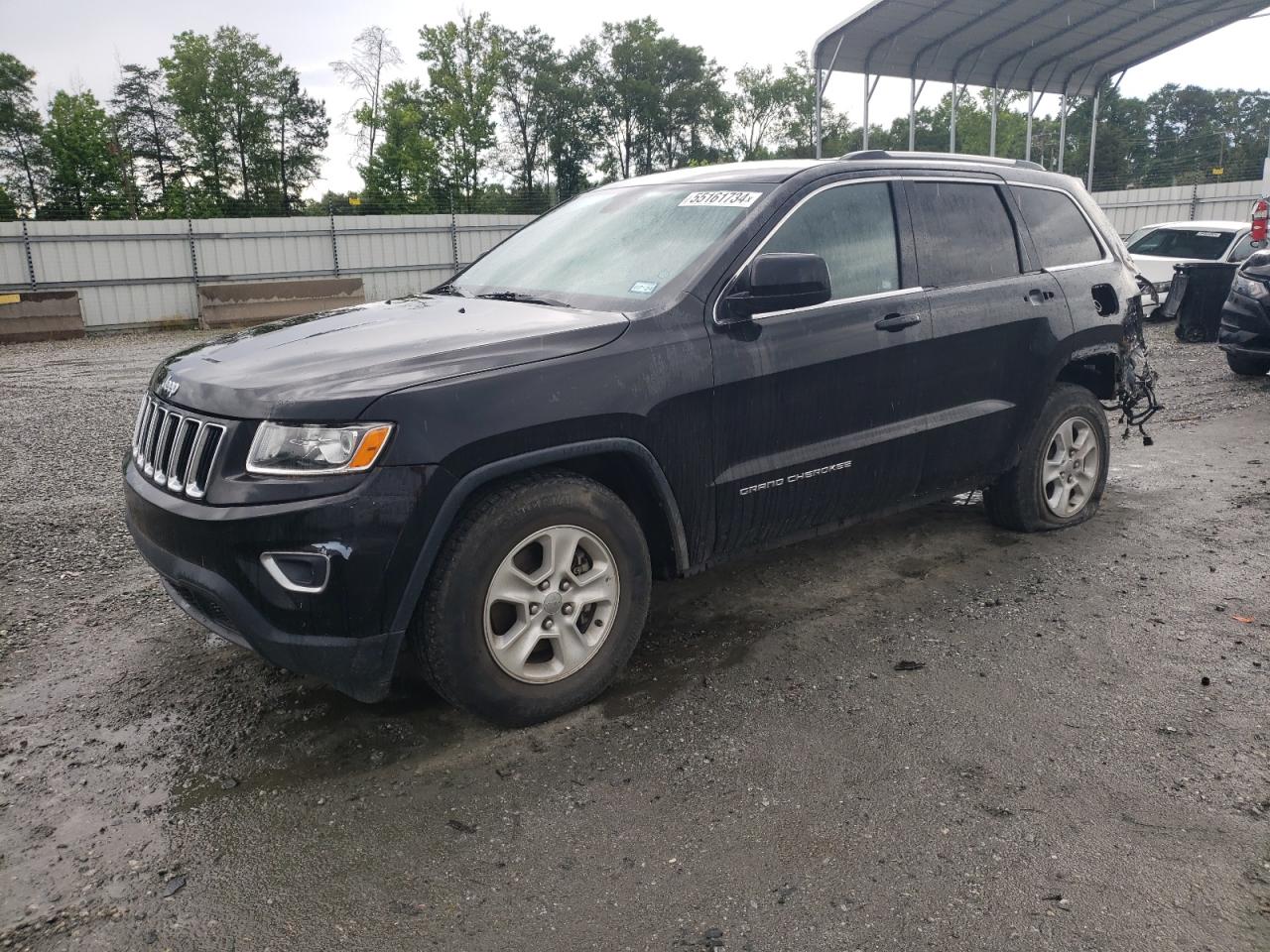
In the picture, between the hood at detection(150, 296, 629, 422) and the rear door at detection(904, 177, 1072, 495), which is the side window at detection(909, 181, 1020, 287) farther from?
the hood at detection(150, 296, 629, 422)

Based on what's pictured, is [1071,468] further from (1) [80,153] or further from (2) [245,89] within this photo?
(2) [245,89]

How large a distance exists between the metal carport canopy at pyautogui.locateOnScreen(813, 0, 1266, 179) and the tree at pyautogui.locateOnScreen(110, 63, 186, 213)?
126 feet

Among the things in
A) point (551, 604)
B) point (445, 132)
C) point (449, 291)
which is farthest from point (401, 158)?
point (551, 604)

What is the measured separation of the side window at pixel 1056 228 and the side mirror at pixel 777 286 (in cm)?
185

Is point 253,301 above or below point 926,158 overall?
below

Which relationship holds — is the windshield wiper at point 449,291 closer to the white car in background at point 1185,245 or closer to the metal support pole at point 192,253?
the white car in background at point 1185,245

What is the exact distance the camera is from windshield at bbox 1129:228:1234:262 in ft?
47.2

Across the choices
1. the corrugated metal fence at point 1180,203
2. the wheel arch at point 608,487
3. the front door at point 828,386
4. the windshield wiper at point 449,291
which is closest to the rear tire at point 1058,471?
the front door at point 828,386

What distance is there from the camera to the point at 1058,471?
5.15 m

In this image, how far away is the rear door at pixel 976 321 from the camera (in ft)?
14.3

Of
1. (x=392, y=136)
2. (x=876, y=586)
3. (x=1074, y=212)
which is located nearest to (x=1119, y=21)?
(x=1074, y=212)

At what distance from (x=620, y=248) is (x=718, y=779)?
213 centimetres

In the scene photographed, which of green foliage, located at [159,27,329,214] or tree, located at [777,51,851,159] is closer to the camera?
green foliage, located at [159,27,329,214]

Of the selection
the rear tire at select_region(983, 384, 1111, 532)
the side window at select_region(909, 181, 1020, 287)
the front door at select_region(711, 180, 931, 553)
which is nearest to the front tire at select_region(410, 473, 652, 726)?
the front door at select_region(711, 180, 931, 553)
